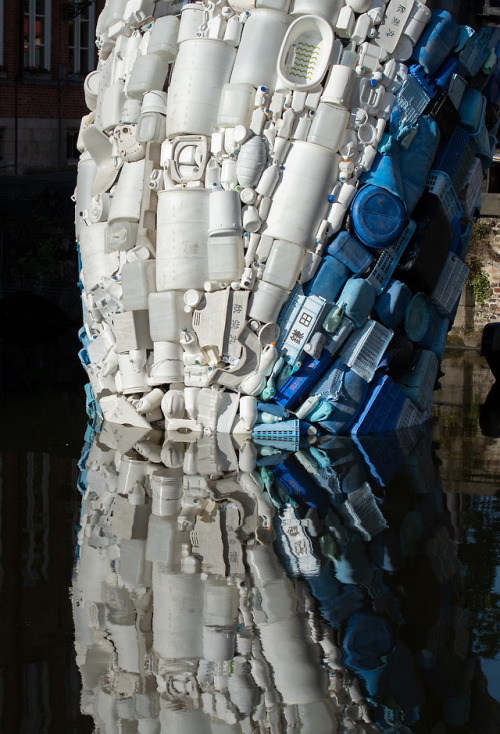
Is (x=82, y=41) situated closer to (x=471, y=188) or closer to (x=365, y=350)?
(x=471, y=188)

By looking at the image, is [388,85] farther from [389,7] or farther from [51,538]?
[51,538]

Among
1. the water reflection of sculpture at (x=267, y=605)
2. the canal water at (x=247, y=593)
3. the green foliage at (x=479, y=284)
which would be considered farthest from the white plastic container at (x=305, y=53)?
the green foliage at (x=479, y=284)

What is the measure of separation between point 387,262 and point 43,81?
1460cm

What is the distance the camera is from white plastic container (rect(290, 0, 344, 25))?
5757 mm

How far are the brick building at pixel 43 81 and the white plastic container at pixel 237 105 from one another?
1324 centimetres

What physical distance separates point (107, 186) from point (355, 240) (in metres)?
1.83

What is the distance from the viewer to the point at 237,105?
19.0 feet

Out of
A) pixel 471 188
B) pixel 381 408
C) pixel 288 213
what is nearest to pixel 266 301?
pixel 288 213

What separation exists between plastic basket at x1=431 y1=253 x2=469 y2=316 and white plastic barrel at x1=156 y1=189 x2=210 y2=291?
5.09 feet

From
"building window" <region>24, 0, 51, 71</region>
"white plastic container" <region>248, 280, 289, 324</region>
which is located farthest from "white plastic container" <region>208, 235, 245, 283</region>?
"building window" <region>24, 0, 51, 71</region>

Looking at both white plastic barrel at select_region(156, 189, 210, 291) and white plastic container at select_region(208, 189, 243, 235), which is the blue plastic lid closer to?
white plastic container at select_region(208, 189, 243, 235)

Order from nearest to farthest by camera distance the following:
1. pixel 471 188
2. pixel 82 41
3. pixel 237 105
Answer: pixel 237 105, pixel 471 188, pixel 82 41

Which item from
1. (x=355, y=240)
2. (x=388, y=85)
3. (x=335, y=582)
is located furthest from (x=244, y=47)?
(x=335, y=582)

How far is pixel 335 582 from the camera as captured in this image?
314cm
